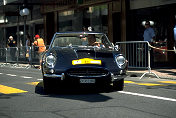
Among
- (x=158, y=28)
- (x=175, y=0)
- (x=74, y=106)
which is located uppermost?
(x=175, y=0)

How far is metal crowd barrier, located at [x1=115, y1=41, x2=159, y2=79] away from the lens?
1328 centimetres

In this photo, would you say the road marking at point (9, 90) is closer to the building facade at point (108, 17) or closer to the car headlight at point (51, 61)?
the car headlight at point (51, 61)

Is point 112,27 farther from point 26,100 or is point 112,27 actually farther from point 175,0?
point 26,100

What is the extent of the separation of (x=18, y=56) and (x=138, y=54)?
10.2m

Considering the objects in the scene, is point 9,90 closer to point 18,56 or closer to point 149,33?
point 149,33

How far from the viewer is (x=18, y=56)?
73.7 feet

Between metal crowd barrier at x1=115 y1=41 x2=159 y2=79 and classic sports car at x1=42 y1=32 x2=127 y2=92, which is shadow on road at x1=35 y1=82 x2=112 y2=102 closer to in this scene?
classic sports car at x1=42 y1=32 x2=127 y2=92

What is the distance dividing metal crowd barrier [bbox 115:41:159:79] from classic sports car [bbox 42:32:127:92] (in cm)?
429

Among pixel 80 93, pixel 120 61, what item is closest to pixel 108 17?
pixel 120 61

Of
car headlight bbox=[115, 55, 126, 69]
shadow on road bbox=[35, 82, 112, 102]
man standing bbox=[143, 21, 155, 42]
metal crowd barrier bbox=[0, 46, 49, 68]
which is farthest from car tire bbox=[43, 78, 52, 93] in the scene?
metal crowd barrier bbox=[0, 46, 49, 68]

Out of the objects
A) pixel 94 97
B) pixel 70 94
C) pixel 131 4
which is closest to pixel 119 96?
pixel 94 97

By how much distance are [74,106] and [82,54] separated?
6.48ft

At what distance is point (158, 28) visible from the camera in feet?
56.5

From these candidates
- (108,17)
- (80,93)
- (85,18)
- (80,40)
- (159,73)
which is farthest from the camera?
(85,18)
